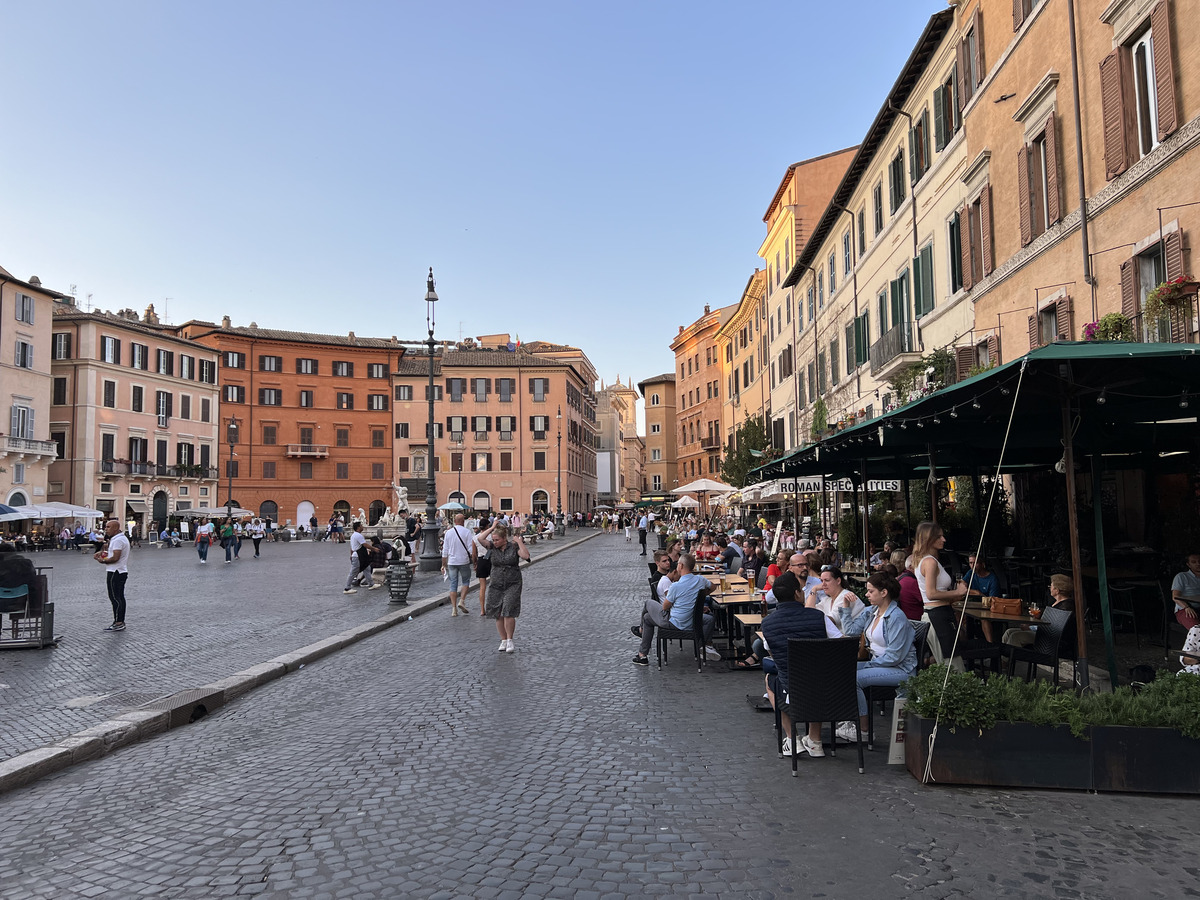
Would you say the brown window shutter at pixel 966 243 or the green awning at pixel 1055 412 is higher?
the brown window shutter at pixel 966 243

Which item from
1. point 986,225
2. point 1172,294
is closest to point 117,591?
point 1172,294

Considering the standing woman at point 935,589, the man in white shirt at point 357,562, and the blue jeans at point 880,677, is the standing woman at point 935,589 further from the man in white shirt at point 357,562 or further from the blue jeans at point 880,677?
the man in white shirt at point 357,562

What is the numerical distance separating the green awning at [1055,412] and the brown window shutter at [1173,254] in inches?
67.9

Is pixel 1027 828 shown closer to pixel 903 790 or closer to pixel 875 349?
pixel 903 790

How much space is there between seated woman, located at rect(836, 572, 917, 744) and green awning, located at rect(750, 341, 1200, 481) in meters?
1.58

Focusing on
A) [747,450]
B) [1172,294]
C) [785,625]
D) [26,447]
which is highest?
[26,447]

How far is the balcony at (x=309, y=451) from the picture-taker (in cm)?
7138

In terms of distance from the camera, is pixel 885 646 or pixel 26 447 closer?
pixel 885 646

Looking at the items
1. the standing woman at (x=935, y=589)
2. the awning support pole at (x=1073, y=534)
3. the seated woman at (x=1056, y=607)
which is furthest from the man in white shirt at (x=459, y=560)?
the awning support pole at (x=1073, y=534)

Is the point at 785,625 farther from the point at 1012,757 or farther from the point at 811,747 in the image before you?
the point at 1012,757

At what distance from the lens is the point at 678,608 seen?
9.85 metres

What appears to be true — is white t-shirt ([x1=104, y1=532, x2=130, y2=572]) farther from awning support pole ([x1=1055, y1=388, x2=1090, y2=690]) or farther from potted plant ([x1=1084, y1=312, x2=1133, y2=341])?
potted plant ([x1=1084, y1=312, x2=1133, y2=341])

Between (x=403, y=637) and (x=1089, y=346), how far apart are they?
9808 mm

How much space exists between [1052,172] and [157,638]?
1456 centimetres
